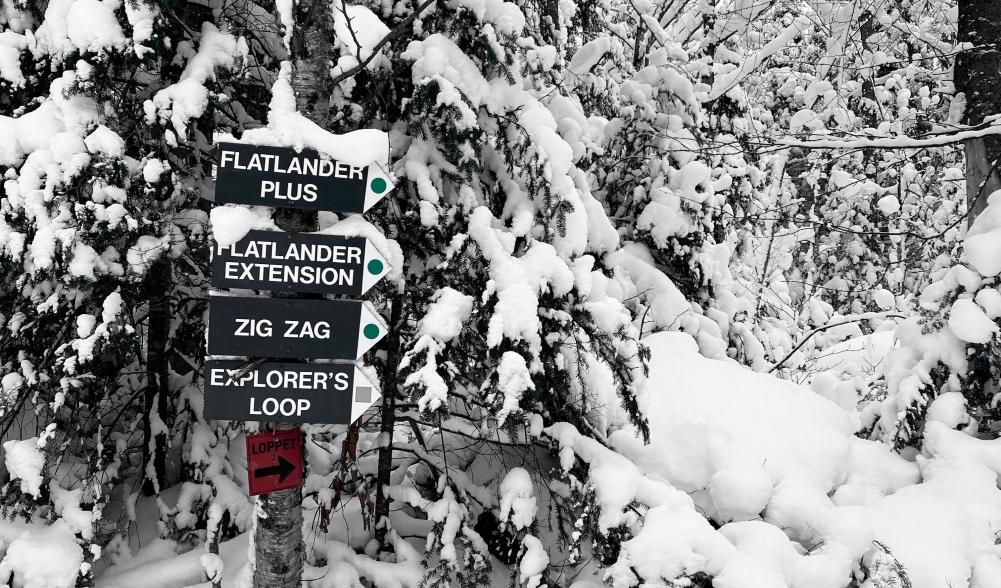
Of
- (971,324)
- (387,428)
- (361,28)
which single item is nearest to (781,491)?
(971,324)

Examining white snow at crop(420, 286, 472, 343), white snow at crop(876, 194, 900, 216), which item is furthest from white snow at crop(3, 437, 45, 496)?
white snow at crop(876, 194, 900, 216)

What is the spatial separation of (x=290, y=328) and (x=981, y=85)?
4846 mm

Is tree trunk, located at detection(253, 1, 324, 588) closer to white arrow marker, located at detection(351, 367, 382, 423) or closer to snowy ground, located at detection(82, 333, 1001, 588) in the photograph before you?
white arrow marker, located at detection(351, 367, 382, 423)

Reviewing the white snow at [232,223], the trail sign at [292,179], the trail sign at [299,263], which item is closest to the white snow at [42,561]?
the trail sign at [299,263]

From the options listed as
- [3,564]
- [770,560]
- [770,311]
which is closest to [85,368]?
[3,564]

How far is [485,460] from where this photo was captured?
4691mm

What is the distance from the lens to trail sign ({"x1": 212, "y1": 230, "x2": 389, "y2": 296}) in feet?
9.18

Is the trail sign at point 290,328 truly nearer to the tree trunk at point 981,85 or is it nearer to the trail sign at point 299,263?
the trail sign at point 299,263

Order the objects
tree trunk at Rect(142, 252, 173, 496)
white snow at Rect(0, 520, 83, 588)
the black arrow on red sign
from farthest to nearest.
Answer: tree trunk at Rect(142, 252, 173, 496)
white snow at Rect(0, 520, 83, 588)
the black arrow on red sign

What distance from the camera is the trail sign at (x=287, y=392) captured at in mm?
2797

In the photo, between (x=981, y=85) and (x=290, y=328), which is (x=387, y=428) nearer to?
(x=290, y=328)

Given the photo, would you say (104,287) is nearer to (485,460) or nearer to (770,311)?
(485,460)

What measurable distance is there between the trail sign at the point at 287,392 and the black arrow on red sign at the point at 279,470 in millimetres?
284

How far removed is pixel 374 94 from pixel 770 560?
329 centimetres
